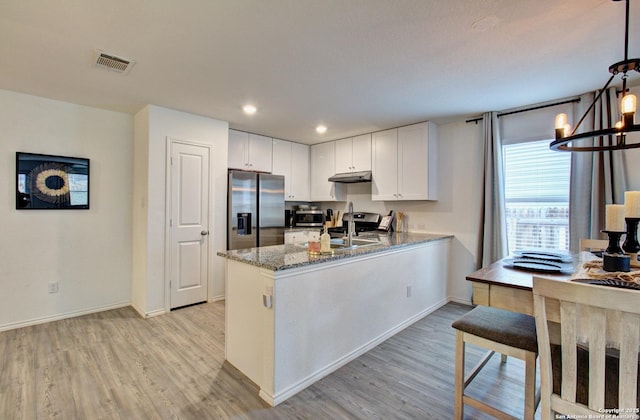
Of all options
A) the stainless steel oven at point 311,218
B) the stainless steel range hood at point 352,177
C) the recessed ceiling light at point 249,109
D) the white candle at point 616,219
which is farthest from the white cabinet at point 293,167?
the white candle at point 616,219

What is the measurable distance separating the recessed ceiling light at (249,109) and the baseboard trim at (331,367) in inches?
109

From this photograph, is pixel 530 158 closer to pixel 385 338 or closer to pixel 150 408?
pixel 385 338

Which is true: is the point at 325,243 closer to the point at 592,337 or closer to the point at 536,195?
the point at 592,337

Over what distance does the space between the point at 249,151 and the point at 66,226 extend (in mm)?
2420

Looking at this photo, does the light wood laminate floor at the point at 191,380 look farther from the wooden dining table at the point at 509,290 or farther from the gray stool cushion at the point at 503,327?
the wooden dining table at the point at 509,290

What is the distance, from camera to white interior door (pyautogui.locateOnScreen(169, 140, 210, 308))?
3.51 metres

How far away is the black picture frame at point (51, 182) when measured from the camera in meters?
3.03

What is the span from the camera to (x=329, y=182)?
5.10 m

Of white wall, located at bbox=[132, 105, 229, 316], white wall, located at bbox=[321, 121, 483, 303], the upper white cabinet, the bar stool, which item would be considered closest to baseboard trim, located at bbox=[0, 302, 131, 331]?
white wall, located at bbox=[132, 105, 229, 316]

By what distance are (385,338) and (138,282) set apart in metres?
2.94

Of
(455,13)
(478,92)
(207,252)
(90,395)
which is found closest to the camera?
(455,13)

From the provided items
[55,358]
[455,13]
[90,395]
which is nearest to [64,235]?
[55,358]

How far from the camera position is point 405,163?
4105 millimetres

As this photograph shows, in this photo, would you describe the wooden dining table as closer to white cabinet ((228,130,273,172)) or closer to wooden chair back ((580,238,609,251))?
wooden chair back ((580,238,609,251))
